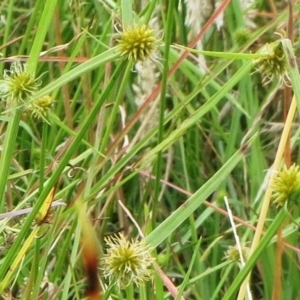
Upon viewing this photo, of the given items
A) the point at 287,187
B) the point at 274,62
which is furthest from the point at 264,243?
the point at 274,62

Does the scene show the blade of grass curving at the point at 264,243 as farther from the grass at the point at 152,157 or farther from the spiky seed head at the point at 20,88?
the spiky seed head at the point at 20,88

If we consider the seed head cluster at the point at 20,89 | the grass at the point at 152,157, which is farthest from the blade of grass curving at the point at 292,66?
the seed head cluster at the point at 20,89

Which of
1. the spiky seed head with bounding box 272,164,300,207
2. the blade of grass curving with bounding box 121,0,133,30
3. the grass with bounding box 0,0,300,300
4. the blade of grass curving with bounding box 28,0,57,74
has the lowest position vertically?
the grass with bounding box 0,0,300,300

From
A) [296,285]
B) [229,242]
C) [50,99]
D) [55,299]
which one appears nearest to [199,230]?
[229,242]

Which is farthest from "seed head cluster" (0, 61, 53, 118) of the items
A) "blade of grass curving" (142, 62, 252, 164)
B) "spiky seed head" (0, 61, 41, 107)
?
"blade of grass curving" (142, 62, 252, 164)

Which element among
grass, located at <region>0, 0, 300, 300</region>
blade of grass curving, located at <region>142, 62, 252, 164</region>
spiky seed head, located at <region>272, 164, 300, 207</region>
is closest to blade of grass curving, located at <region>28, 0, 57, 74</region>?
grass, located at <region>0, 0, 300, 300</region>

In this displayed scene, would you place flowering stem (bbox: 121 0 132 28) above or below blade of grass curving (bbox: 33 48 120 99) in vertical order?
above

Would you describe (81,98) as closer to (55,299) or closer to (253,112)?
(253,112)

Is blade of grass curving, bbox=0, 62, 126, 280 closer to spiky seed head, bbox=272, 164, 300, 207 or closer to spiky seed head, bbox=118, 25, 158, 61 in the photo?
spiky seed head, bbox=118, 25, 158, 61

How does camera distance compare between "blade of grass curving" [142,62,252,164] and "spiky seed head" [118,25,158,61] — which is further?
"blade of grass curving" [142,62,252,164]
